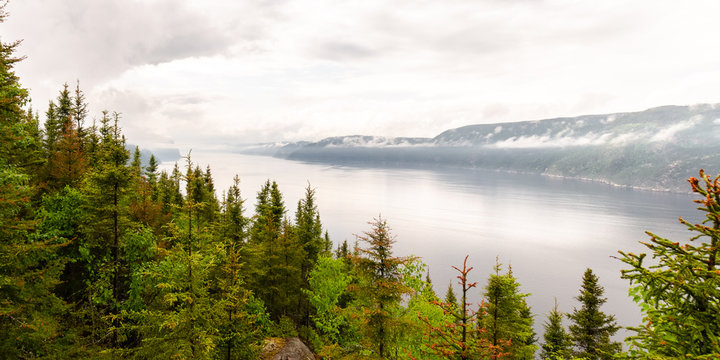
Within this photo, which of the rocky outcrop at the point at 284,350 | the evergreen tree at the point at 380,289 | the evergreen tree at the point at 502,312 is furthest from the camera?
the rocky outcrop at the point at 284,350

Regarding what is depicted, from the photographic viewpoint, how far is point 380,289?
13.7 meters

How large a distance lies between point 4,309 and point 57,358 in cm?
352

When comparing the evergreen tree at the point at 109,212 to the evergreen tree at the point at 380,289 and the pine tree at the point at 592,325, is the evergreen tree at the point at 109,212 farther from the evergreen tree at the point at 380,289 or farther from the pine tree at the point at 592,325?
the pine tree at the point at 592,325

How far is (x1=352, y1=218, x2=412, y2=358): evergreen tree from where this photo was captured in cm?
1369

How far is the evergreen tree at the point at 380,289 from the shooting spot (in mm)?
13688

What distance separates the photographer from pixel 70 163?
21.0 metres

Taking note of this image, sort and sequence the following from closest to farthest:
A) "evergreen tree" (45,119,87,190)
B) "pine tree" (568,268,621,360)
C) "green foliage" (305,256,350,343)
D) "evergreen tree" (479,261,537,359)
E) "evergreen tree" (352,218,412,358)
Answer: "evergreen tree" (352,218,412,358), "evergreen tree" (479,261,537,359), "evergreen tree" (45,119,87,190), "pine tree" (568,268,621,360), "green foliage" (305,256,350,343)

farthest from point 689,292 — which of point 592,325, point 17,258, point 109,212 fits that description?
point 592,325

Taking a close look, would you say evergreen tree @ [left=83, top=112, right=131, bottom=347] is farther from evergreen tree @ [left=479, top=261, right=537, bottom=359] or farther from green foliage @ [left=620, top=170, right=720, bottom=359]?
green foliage @ [left=620, top=170, right=720, bottom=359]

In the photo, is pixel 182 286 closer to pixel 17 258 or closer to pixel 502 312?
pixel 17 258

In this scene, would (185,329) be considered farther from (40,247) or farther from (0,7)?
(0,7)

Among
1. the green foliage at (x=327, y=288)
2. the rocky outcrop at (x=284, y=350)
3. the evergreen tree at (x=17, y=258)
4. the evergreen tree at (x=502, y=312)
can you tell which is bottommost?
the rocky outcrop at (x=284, y=350)

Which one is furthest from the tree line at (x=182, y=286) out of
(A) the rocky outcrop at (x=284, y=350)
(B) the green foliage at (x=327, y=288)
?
(B) the green foliage at (x=327, y=288)

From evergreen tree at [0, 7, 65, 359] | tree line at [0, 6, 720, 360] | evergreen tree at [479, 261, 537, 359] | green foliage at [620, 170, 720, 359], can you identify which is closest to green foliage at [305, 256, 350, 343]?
tree line at [0, 6, 720, 360]
